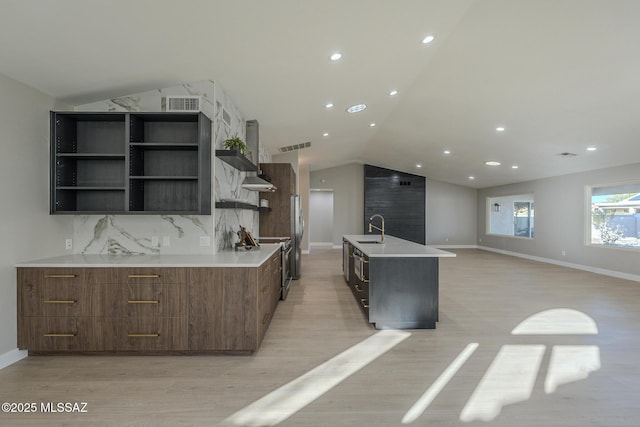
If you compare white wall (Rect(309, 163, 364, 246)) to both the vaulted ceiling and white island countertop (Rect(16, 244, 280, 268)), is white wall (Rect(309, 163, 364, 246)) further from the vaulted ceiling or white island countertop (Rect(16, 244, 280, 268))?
white island countertop (Rect(16, 244, 280, 268))

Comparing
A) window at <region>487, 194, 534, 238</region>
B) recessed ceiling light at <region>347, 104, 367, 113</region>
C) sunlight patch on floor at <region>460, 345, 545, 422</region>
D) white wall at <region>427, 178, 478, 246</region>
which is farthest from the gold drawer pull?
white wall at <region>427, 178, 478, 246</region>

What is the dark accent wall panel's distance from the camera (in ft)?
38.6

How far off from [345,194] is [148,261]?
932cm

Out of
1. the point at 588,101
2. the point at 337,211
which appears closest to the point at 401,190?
the point at 337,211

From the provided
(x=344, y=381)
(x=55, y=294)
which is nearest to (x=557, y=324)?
(x=344, y=381)

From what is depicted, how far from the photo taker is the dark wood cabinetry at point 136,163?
3.04 metres

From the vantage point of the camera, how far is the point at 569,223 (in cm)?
A: 760

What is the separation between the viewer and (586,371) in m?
2.57

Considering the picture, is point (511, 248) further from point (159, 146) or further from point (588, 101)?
point (159, 146)

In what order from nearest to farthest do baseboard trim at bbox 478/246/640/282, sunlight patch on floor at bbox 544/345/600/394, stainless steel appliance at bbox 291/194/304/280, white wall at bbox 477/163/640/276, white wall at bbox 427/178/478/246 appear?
sunlight patch on floor at bbox 544/345/600/394 < stainless steel appliance at bbox 291/194/304/280 < baseboard trim at bbox 478/246/640/282 < white wall at bbox 477/163/640/276 < white wall at bbox 427/178/478/246

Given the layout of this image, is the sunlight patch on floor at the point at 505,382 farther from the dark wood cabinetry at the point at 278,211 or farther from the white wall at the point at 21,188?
the dark wood cabinetry at the point at 278,211

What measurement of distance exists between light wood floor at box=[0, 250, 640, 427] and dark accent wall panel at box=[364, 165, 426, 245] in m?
7.65

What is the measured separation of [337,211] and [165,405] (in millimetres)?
9803

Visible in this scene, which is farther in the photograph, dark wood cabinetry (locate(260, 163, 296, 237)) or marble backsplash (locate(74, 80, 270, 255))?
dark wood cabinetry (locate(260, 163, 296, 237))
